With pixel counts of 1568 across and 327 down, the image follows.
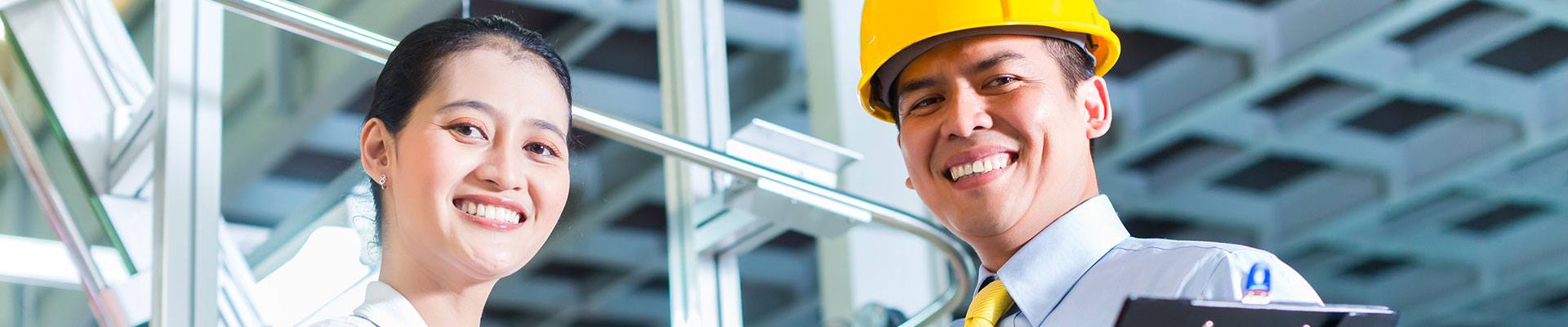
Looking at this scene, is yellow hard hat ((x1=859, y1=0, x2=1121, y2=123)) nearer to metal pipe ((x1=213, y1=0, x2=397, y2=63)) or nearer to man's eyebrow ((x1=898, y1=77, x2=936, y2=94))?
man's eyebrow ((x1=898, y1=77, x2=936, y2=94))

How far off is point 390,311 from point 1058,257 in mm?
788

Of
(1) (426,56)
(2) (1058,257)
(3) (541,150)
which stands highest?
(1) (426,56)

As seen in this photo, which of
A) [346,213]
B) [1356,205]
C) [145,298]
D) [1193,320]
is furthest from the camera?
[1356,205]

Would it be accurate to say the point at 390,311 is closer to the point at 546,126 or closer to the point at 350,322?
the point at 350,322

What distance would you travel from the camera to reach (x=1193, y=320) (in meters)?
1.40

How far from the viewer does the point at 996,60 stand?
2000mm

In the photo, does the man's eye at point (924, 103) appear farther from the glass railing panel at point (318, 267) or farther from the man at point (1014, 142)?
the glass railing panel at point (318, 267)

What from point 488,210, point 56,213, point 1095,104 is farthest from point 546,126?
point 56,213

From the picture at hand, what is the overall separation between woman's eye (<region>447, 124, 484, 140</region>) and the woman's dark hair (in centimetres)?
6

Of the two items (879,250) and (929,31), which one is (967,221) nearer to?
(929,31)

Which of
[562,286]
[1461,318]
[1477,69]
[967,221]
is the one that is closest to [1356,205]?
[1477,69]

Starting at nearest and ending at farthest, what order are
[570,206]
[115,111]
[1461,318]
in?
[570,206] < [115,111] < [1461,318]

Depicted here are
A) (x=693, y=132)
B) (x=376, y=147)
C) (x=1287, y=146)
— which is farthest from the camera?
(x=1287, y=146)

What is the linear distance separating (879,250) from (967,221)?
239 cm
